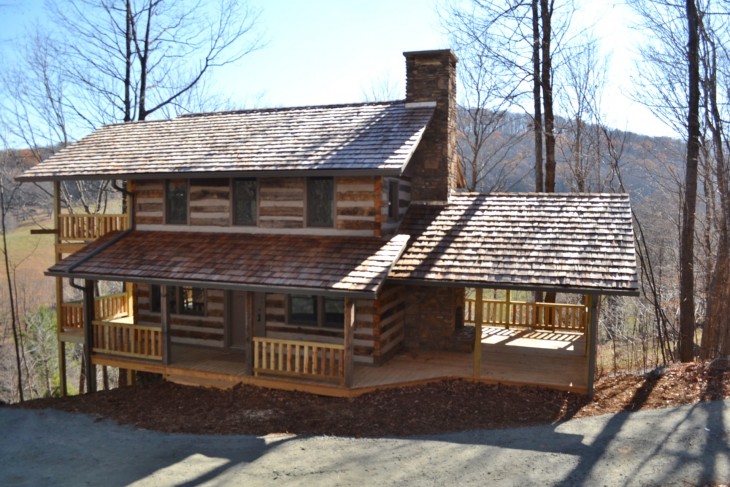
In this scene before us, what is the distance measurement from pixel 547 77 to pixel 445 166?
7.17 meters

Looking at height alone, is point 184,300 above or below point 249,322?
above

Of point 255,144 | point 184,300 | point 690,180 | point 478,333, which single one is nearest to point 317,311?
point 478,333

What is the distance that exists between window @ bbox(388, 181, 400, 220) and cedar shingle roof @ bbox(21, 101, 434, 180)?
131cm

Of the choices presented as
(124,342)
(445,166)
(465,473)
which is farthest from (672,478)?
(124,342)

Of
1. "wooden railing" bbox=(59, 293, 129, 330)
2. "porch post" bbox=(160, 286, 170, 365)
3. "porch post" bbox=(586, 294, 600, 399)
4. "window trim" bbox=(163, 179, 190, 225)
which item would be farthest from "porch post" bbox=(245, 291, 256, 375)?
"porch post" bbox=(586, 294, 600, 399)

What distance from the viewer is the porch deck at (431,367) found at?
11.7 m

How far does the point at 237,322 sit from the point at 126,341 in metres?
2.71

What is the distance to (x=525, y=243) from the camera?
40.2 feet

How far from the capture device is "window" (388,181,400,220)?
13.8 m

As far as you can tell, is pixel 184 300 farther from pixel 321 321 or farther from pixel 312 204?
pixel 312 204

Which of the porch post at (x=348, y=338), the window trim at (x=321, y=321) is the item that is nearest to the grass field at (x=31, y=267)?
the window trim at (x=321, y=321)

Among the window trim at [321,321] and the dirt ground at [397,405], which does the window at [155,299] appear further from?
the window trim at [321,321]

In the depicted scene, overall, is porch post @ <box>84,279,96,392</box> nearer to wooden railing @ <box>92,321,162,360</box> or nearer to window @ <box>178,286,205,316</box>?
wooden railing @ <box>92,321,162,360</box>

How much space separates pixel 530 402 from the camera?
35.6ft
